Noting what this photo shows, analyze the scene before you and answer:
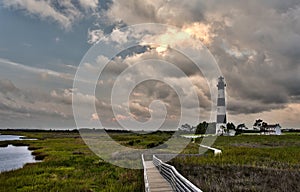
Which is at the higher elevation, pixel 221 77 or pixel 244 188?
pixel 221 77

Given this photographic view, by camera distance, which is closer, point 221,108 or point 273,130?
point 221,108

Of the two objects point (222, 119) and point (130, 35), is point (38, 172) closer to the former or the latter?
point (130, 35)

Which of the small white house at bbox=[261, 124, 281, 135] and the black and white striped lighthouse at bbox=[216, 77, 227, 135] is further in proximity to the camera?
the small white house at bbox=[261, 124, 281, 135]

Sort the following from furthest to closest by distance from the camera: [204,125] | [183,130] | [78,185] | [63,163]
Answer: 1. [183,130]
2. [204,125]
3. [63,163]
4. [78,185]

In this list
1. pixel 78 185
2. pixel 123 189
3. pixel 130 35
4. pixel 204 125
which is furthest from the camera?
pixel 204 125

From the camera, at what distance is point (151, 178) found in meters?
18.5

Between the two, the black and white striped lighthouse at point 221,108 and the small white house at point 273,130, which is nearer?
the black and white striped lighthouse at point 221,108

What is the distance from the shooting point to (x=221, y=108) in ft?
326

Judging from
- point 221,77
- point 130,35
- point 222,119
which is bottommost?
point 222,119

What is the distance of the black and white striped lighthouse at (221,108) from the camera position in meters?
99.6

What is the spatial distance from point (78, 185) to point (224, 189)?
10872 millimetres

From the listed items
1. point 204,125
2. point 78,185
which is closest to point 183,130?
point 204,125

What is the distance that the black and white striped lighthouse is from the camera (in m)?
99.6

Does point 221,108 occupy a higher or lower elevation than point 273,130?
higher
